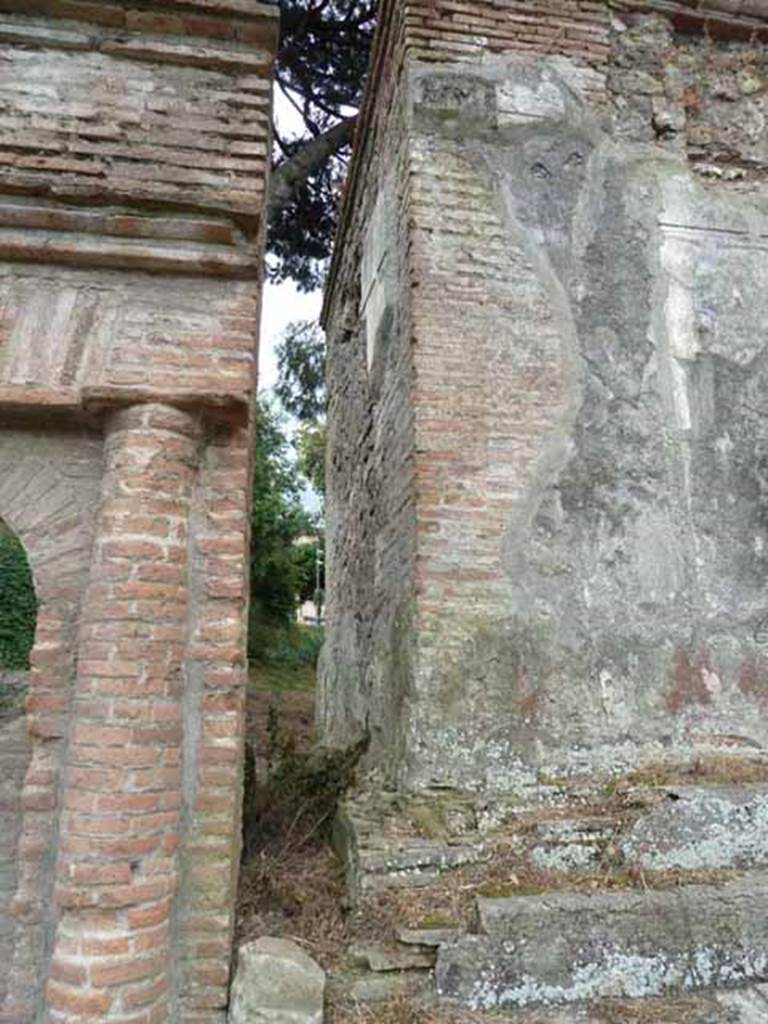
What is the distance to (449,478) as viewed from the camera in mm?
4043

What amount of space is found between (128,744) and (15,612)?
33.5 ft

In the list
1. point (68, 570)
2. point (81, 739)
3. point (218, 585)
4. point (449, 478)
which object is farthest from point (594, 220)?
point (81, 739)

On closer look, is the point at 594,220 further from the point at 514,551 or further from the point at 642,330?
the point at 514,551

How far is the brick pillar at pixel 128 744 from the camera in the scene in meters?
2.50

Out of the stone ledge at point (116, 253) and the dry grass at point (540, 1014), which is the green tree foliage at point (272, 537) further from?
the dry grass at point (540, 1014)

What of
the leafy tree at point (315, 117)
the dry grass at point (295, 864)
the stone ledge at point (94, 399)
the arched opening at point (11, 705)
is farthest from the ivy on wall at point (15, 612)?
the stone ledge at point (94, 399)

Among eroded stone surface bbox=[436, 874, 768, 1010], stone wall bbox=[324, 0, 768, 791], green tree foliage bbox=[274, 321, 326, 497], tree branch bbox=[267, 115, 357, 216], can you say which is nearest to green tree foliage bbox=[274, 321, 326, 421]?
green tree foliage bbox=[274, 321, 326, 497]

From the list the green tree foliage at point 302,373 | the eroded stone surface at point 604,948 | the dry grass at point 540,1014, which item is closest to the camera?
the dry grass at point 540,1014

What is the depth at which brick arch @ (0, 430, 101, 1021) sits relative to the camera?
2658mm

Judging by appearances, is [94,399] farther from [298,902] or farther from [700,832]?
[700,832]

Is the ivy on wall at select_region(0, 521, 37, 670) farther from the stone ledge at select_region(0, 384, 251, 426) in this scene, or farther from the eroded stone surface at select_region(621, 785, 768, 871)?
the eroded stone surface at select_region(621, 785, 768, 871)

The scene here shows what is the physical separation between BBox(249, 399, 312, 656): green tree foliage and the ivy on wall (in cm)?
428

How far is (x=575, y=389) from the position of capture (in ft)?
14.1

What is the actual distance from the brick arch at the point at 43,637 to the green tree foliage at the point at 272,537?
12.0m
